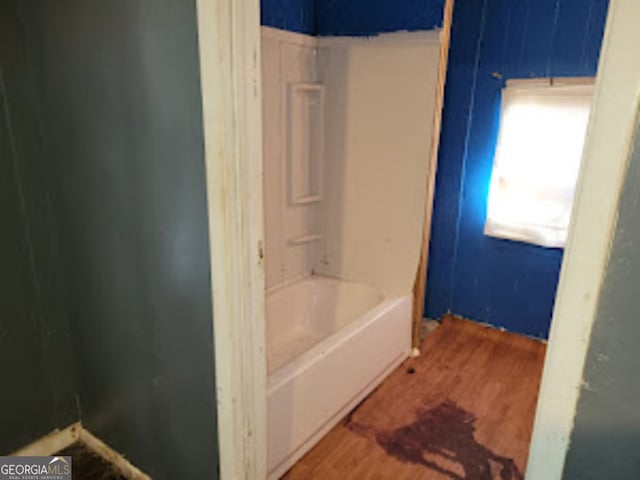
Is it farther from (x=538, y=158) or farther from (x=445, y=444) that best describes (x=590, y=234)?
(x=538, y=158)

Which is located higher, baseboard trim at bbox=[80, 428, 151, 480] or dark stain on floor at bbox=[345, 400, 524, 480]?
baseboard trim at bbox=[80, 428, 151, 480]

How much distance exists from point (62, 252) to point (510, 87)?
2477mm

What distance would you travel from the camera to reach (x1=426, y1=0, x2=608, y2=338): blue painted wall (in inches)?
94.2

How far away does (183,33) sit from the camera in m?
1.10

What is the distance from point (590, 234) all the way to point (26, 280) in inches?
74.1

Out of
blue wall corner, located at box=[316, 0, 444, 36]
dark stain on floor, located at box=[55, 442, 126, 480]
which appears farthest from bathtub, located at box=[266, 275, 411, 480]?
blue wall corner, located at box=[316, 0, 444, 36]

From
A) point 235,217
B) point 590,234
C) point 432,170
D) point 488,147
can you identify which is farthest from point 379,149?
point 590,234

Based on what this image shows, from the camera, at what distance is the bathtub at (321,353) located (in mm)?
1839

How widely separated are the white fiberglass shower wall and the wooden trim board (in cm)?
3

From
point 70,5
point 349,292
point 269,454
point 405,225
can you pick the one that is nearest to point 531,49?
point 405,225

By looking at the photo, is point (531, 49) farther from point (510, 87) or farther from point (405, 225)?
point (405, 225)

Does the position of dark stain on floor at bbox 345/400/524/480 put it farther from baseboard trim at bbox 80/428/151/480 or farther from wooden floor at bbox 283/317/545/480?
baseboard trim at bbox 80/428/151/480

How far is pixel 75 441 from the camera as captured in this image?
1.97 metres

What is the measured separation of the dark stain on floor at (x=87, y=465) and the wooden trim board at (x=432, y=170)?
5.78 ft
